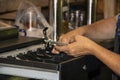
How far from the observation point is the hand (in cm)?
124

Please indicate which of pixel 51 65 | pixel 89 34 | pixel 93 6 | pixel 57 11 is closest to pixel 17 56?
pixel 51 65

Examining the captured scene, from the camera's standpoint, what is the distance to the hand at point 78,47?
48.9 inches

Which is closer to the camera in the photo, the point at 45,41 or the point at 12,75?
the point at 12,75

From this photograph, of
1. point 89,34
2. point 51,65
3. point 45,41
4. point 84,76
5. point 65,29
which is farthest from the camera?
point 65,29

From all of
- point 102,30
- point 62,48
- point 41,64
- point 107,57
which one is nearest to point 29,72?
point 41,64

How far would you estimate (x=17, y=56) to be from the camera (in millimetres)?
1227

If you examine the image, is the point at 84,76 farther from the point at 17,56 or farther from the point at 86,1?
the point at 86,1

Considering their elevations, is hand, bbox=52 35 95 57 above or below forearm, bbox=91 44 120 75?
above

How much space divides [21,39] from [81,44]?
13.4 inches

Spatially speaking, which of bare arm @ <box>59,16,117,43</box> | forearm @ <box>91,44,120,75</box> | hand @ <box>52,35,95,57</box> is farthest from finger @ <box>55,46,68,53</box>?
bare arm @ <box>59,16,117,43</box>

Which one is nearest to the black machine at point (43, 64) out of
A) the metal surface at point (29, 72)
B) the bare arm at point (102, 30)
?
the metal surface at point (29, 72)

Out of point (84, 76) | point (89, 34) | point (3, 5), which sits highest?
point (3, 5)

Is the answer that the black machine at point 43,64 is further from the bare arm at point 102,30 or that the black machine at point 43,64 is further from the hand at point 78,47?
the bare arm at point 102,30

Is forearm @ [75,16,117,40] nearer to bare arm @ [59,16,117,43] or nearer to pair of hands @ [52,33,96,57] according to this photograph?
bare arm @ [59,16,117,43]
